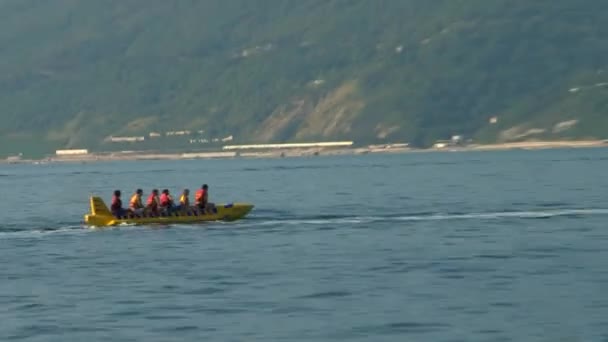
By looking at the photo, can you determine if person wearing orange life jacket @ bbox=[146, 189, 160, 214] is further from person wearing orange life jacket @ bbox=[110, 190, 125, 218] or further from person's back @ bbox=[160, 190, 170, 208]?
person wearing orange life jacket @ bbox=[110, 190, 125, 218]

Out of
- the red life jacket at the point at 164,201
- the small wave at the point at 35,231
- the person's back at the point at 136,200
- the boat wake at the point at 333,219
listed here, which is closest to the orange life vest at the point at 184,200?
the red life jacket at the point at 164,201

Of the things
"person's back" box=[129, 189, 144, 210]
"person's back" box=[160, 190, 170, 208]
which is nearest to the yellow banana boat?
"person's back" box=[129, 189, 144, 210]

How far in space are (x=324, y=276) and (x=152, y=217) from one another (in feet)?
97.6

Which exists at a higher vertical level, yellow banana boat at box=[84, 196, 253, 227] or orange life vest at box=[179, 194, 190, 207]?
orange life vest at box=[179, 194, 190, 207]

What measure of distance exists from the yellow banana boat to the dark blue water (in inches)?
39.2

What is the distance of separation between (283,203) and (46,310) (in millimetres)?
64552

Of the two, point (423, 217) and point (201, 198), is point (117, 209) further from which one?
point (423, 217)

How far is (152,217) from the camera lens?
8619cm

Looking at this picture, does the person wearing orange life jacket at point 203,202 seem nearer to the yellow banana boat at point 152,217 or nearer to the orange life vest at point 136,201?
the yellow banana boat at point 152,217

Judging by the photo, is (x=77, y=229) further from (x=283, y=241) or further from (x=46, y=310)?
(x=46, y=310)

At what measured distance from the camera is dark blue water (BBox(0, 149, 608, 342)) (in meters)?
45.7

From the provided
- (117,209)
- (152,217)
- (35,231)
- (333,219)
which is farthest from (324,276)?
(35,231)

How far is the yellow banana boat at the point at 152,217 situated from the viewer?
281 ft

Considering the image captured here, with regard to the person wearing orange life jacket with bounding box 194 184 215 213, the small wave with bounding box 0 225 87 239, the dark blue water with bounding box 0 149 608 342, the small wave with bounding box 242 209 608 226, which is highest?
the person wearing orange life jacket with bounding box 194 184 215 213
